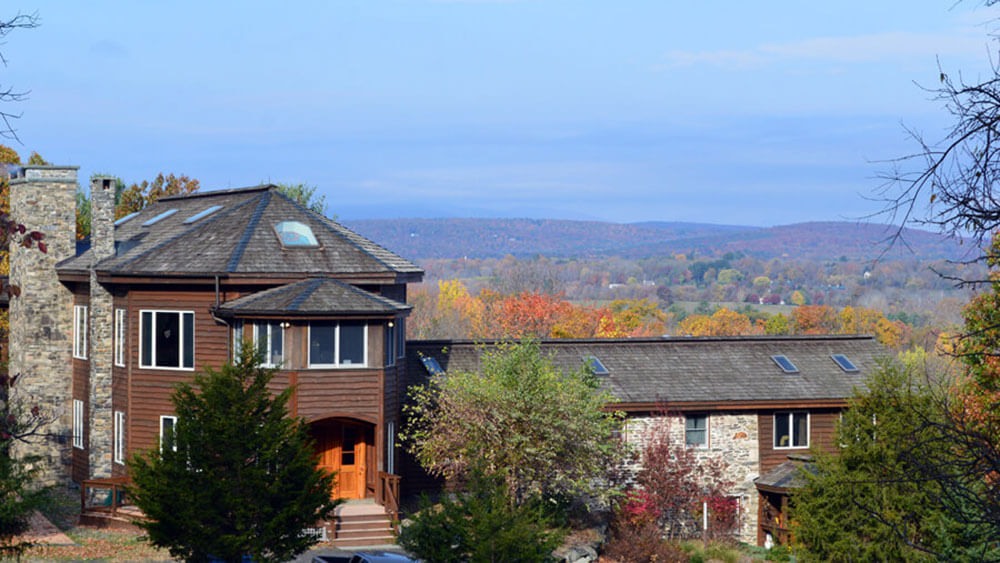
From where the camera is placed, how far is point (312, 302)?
27.7 metres

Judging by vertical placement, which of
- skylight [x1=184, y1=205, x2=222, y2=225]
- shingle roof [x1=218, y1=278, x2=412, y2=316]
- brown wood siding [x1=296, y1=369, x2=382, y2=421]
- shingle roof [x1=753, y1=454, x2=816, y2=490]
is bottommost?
shingle roof [x1=753, y1=454, x2=816, y2=490]

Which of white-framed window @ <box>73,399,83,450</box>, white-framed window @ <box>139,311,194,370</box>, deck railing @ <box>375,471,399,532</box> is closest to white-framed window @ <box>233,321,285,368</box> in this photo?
white-framed window @ <box>139,311,194,370</box>

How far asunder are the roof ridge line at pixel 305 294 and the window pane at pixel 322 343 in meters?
0.86

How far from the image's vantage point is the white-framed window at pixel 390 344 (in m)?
29.1

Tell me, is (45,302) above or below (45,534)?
above

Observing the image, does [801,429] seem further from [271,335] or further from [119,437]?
[119,437]

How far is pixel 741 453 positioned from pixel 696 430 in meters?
1.75

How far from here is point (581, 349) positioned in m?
36.3

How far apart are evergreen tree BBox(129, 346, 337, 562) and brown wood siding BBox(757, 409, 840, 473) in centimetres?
1923

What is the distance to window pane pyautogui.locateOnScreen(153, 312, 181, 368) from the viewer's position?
2998 cm

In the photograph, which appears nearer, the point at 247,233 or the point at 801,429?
the point at 247,233

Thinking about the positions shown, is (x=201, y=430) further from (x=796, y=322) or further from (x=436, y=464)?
(x=796, y=322)

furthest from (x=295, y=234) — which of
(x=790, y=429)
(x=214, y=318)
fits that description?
(x=790, y=429)

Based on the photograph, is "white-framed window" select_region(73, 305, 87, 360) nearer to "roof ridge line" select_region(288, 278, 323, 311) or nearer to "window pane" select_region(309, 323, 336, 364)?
"roof ridge line" select_region(288, 278, 323, 311)
